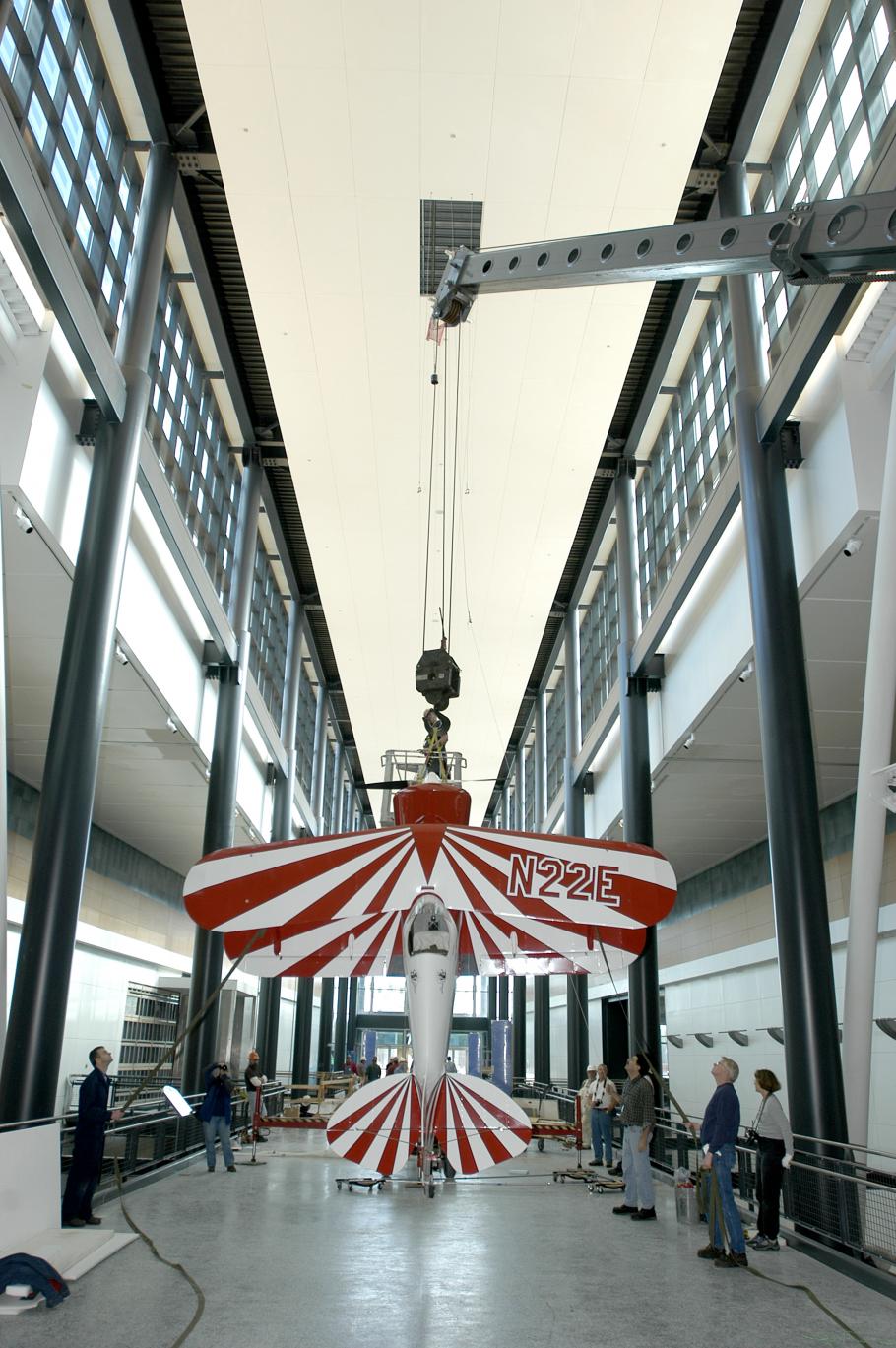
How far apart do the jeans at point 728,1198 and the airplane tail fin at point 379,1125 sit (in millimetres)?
2900

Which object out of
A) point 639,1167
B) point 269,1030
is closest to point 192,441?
point 639,1167

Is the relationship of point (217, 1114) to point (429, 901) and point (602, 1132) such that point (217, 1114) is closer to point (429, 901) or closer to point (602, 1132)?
point (602, 1132)

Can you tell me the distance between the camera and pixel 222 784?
1588 centimetres

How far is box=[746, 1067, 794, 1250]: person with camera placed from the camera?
7805mm

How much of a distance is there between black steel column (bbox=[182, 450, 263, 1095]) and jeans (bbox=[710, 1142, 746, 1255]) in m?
8.71

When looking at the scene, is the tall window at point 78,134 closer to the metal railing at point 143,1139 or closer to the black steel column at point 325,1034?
the metal railing at point 143,1139

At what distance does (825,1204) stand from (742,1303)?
6.33 feet

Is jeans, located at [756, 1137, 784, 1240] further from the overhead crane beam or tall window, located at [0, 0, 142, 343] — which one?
tall window, located at [0, 0, 142, 343]

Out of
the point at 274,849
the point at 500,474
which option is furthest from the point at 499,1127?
the point at 500,474

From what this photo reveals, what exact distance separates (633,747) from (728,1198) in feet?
31.2

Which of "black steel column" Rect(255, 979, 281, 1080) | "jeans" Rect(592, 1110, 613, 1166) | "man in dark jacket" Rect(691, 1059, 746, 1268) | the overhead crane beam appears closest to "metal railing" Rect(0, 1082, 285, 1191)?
"man in dark jacket" Rect(691, 1059, 746, 1268)

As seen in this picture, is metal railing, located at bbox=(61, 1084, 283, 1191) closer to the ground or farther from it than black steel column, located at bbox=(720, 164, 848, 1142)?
→ closer to the ground

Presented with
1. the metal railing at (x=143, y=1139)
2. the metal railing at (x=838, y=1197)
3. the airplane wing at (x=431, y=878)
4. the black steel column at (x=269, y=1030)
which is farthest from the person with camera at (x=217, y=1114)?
the black steel column at (x=269, y=1030)

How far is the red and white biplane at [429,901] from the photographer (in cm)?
512
